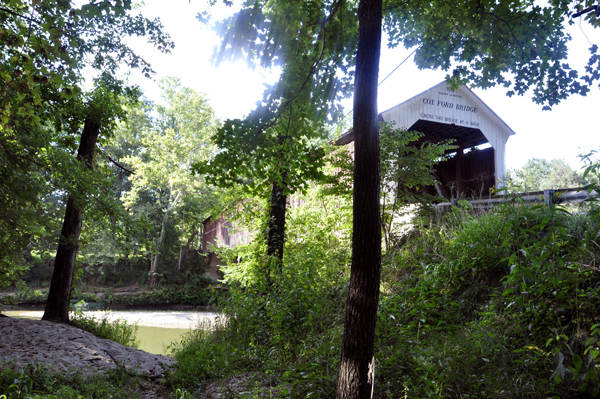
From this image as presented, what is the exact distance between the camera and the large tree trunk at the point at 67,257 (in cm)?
830

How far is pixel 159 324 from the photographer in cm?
1574

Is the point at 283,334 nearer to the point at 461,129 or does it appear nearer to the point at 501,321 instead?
the point at 501,321

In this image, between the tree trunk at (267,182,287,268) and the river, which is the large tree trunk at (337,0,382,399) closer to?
the tree trunk at (267,182,287,268)

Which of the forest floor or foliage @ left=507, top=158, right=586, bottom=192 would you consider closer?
the forest floor

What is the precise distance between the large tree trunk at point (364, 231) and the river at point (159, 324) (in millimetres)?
7938

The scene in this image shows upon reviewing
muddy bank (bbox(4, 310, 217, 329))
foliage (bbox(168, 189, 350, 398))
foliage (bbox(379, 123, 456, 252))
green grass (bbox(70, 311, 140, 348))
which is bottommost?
muddy bank (bbox(4, 310, 217, 329))

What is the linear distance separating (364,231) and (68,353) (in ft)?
17.0

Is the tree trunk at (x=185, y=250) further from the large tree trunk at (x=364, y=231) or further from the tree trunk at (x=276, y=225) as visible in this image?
the large tree trunk at (x=364, y=231)

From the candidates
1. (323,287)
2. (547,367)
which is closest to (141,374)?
(323,287)

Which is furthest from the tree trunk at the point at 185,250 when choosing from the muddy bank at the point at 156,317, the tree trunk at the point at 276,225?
the tree trunk at the point at 276,225

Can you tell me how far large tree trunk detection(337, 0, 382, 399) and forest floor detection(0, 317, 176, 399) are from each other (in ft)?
9.35

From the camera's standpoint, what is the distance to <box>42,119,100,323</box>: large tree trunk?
830 cm

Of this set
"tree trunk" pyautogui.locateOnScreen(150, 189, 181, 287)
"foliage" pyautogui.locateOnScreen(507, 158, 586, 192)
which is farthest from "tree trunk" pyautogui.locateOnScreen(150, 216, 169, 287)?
"foliage" pyautogui.locateOnScreen(507, 158, 586, 192)

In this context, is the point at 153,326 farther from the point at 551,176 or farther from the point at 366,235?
the point at 551,176
